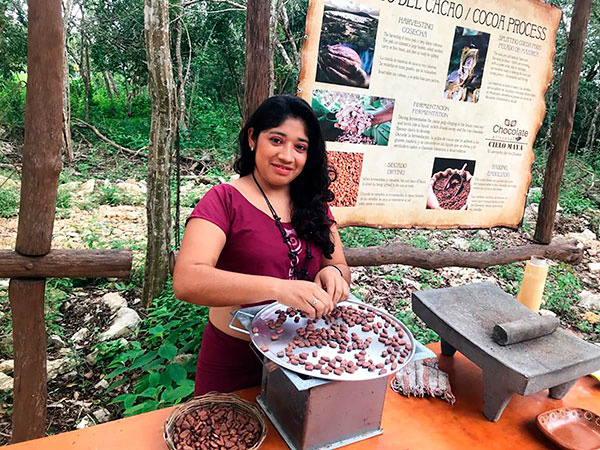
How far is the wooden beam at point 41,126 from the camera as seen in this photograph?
1.83 metres

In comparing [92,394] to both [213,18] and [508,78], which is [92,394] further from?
[213,18]

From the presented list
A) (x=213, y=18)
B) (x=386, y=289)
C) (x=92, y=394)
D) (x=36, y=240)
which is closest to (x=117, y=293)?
(x=92, y=394)

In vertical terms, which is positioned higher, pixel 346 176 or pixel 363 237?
pixel 346 176

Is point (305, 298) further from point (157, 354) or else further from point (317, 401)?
point (157, 354)

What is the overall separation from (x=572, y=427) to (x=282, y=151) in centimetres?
131

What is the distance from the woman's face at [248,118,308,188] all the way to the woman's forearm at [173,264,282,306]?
17.0 inches

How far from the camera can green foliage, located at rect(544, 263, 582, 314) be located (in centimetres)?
452

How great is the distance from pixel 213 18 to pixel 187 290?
992cm

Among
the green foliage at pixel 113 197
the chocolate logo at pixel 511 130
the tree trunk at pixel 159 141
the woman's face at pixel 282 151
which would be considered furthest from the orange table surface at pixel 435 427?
the green foliage at pixel 113 197

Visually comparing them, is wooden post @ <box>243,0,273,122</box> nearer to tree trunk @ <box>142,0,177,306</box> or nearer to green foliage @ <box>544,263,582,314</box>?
tree trunk @ <box>142,0,177,306</box>

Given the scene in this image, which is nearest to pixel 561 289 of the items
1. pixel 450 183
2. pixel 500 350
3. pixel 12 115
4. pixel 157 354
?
pixel 450 183

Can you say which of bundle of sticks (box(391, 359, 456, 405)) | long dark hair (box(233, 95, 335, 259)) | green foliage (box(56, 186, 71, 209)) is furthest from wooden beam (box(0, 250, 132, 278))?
green foliage (box(56, 186, 71, 209))

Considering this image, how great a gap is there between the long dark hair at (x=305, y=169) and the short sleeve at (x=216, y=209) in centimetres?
22

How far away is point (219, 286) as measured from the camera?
125 centimetres
